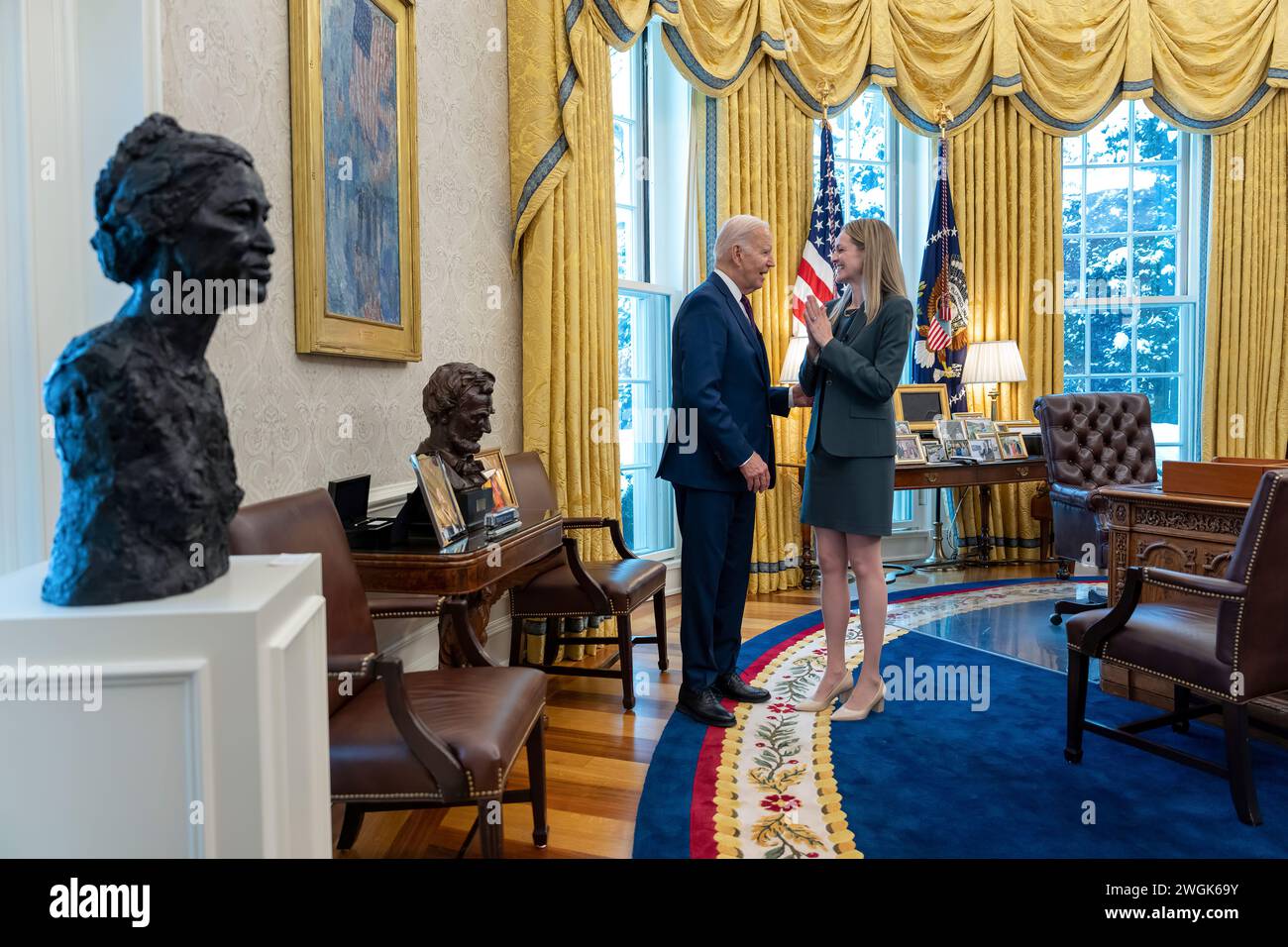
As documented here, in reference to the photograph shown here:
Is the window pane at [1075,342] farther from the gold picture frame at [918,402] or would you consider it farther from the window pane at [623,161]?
the window pane at [623,161]

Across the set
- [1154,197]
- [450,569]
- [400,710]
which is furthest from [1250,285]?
[400,710]

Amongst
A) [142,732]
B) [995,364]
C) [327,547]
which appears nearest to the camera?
[142,732]

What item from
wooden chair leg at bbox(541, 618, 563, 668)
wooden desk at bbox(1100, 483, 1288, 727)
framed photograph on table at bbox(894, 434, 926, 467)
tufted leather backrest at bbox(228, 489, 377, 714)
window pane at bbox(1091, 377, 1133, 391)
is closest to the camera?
tufted leather backrest at bbox(228, 489, 377, 714)

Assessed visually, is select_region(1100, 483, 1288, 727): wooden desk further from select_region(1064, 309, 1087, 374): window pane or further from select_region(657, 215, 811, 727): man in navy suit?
select_region(1064, 309, 1087, 374): window pane

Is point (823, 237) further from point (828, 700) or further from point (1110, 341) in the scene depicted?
point (828, 700)

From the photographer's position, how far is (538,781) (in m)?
2.20

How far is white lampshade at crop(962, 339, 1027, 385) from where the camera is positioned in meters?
5.98

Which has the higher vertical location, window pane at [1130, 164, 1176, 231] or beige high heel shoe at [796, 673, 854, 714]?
window pane at [1130, 164, 1176, 231]

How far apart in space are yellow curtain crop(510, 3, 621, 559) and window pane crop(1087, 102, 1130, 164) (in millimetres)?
4380

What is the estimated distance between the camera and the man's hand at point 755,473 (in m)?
2.92

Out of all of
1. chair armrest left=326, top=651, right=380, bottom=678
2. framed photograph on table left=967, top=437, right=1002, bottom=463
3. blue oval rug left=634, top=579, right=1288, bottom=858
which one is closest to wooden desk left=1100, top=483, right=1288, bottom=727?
blue oval rug left=634, top=579, right=1288, bottom=858

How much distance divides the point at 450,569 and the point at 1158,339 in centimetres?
650

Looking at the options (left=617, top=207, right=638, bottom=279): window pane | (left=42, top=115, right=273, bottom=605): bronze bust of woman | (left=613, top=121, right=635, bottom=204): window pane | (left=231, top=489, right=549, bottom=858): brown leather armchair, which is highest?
(left=613, top=121, right=635, bottom=204): window pane

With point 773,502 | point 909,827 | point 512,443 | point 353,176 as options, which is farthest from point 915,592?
point 353,176
